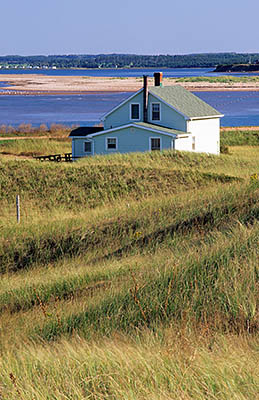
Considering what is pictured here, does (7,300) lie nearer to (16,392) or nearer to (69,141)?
(16,392)

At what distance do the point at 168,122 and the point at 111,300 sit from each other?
3558 centimetres

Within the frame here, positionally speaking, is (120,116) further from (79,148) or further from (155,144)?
(155,144)

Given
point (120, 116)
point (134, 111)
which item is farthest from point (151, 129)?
point (120, 116)

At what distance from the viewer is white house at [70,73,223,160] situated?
4156cm

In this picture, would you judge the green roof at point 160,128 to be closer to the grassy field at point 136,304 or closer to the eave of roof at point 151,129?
the eave of roof at point 151,129

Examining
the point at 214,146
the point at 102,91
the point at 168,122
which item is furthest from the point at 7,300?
the point at 102,91

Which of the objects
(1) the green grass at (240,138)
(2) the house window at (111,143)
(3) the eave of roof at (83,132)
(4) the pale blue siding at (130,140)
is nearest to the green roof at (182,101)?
(4) the pale blue siding at (130,140)

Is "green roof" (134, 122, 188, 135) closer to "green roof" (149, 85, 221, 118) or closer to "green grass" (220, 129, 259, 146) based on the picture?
"green roof" (149, 85, 221, 118)

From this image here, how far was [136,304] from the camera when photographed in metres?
7.41

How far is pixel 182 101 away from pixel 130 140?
16.4ft

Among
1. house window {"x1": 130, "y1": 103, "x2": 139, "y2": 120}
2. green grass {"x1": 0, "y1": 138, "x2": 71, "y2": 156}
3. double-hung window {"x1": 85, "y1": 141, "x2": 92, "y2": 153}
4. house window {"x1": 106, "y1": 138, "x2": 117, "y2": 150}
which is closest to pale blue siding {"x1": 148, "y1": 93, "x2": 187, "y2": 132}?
house window {"x1": 130, "y1": 103, "x2": 139, "y2": 120}

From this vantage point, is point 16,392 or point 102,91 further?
point 102,91

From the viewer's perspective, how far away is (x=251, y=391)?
4.82 m

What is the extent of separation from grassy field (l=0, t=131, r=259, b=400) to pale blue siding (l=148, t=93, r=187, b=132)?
2528 cm
